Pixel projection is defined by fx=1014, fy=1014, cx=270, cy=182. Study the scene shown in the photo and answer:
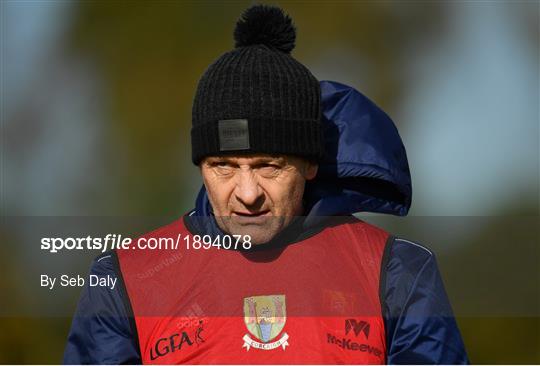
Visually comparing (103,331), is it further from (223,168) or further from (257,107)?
(257,107)

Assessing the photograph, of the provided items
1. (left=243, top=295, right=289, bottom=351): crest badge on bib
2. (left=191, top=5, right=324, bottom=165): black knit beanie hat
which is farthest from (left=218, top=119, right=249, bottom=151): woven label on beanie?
(left=243, top=295, right=289, bottom=351): crest badge on bib

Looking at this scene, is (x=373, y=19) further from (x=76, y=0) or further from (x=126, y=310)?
(x=126, y=310)

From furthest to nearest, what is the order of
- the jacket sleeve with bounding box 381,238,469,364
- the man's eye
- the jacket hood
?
the jacket hood < the man's eye < the jacket sleeve with bounding box 381,238,469,364

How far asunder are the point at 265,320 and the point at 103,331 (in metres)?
0.37

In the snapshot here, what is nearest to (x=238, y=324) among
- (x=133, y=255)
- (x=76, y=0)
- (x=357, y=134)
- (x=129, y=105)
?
(x=133, y=255)

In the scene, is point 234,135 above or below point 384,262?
above

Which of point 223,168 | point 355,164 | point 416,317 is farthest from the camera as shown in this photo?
point 355,164

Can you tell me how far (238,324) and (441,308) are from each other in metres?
0.46

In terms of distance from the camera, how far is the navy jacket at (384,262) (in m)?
2.26

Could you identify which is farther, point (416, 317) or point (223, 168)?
point (223, 168)

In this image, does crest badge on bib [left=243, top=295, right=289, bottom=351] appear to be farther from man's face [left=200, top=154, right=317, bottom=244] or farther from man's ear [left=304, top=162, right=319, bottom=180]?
man's ear [left=304, top=162, right=319, bottom=180]

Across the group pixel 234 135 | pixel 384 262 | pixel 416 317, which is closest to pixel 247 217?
pixel 234 135

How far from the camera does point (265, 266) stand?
7.80 ft

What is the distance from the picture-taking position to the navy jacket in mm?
2258
